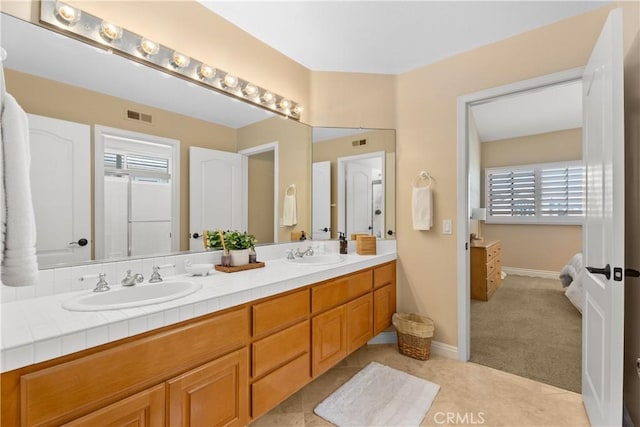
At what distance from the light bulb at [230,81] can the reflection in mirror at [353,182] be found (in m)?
0.82

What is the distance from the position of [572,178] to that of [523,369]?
13.9 ft

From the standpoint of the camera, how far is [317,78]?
266 cm

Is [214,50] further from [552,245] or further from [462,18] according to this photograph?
[552,245]

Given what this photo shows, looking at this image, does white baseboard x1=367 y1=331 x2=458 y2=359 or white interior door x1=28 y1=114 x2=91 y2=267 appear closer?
white interior door x1=28 y1=114 x2=91 y2=267

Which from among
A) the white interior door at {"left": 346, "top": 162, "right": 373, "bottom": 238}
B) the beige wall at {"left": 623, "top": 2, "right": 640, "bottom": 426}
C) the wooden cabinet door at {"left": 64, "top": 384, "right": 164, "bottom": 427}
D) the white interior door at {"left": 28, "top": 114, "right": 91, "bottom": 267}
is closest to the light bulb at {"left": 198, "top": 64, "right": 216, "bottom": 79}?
the white interior door at {"left": 28, "top": 114, "right": 91, "bottom": 267}

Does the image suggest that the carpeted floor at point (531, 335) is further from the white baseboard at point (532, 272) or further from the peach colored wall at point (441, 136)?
the white baseboard at point (532, 272)

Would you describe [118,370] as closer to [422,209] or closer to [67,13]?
[67,13]

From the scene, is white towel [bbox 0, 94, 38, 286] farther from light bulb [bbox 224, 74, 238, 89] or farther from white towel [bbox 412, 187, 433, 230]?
white towel [bbox 412, 187, 433, 230]

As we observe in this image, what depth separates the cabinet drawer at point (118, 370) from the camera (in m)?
0.82

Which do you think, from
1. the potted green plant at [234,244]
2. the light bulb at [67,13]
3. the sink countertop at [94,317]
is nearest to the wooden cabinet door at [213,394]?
the sink countertop at [94,317]

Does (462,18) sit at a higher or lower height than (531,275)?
higher

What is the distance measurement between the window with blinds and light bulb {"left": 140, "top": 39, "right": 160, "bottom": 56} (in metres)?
5.87

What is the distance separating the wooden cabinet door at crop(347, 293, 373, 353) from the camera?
2.04m

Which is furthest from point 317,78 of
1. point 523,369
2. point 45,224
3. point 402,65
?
point 523,369
